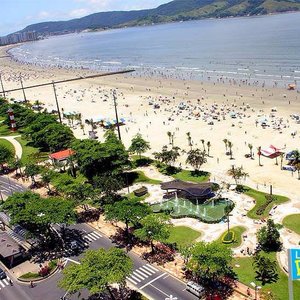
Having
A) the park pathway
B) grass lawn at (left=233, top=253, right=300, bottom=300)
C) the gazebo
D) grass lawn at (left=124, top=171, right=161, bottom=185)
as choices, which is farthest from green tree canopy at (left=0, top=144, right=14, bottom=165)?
grass lawn at (left=233, top=253, right=300, bottom=300)

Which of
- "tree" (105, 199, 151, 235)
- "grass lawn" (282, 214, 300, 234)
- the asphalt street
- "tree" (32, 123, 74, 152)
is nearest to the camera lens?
the asphalt street

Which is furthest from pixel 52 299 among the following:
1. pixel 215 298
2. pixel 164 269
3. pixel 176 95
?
pixel 176 95

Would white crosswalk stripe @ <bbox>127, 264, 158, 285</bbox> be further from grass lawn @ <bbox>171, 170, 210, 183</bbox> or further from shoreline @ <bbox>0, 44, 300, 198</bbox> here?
shoreline @ <bbox>0, 44, 300, 198</bbox>

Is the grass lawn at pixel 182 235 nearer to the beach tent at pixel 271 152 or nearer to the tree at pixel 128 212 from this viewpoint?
the tree at pixel 128 212

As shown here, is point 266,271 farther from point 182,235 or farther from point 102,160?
point 102,160

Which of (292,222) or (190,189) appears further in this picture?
(190,189)

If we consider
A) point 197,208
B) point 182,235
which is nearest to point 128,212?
point 182,235

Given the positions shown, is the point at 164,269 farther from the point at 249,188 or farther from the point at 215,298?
the point at 249,188
